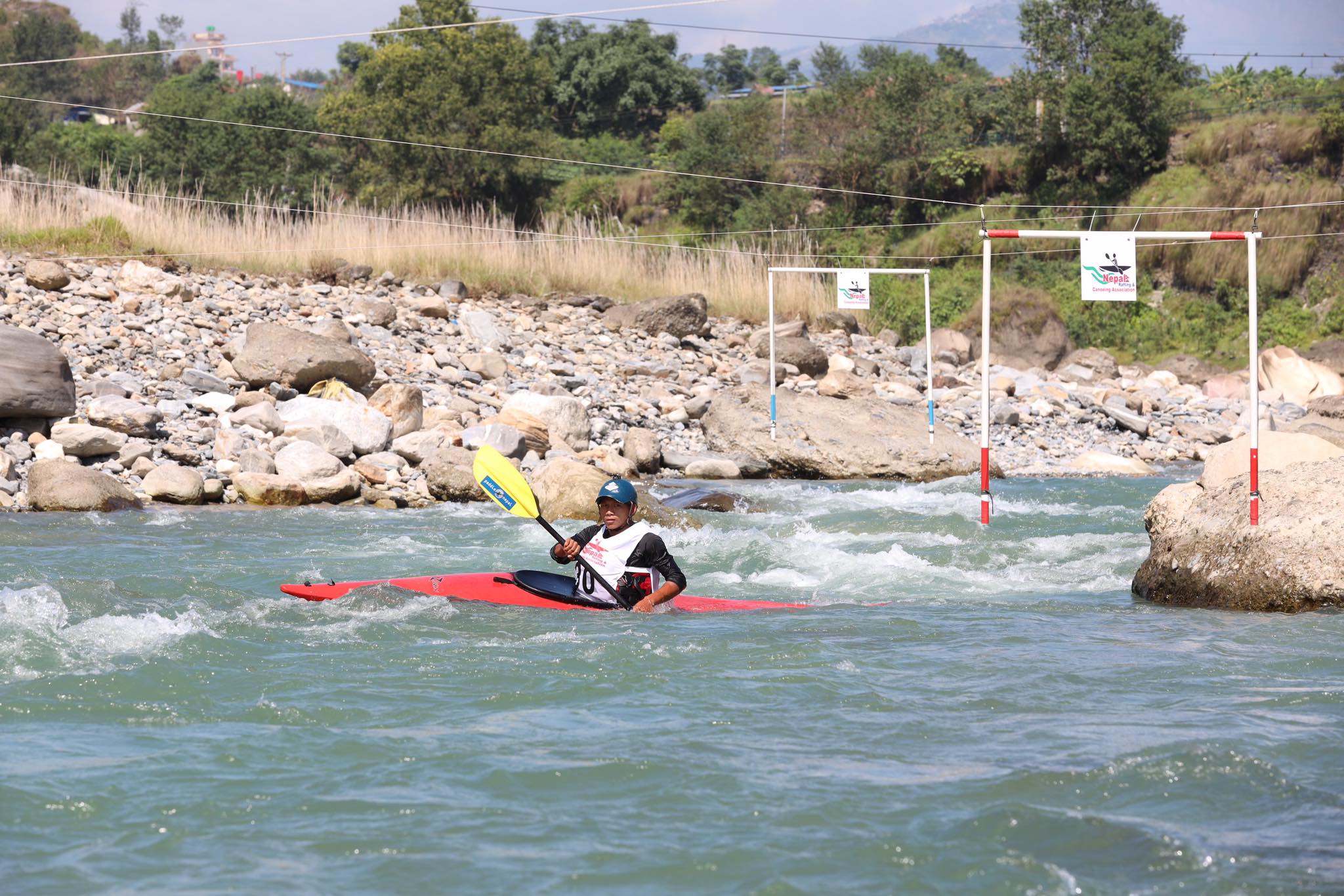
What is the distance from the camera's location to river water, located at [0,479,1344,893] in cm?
314

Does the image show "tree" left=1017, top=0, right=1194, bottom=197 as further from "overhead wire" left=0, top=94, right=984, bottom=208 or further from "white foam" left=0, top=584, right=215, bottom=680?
"white foam" left=0, top=584, right=215, bottom=680

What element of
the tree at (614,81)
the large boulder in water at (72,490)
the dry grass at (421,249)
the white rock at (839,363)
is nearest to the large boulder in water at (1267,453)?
the large boulder in water at (72,490)

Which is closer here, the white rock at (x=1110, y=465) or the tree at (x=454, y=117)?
the white rock at (x=1110, y=465)

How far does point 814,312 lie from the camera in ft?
65.6

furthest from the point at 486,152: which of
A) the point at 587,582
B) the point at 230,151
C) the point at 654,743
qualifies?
the point at 654,743

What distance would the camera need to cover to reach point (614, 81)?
3778cm

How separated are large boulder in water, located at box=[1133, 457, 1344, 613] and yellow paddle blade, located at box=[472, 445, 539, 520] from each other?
3.31 metres

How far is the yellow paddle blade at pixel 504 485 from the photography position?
7.18 metres

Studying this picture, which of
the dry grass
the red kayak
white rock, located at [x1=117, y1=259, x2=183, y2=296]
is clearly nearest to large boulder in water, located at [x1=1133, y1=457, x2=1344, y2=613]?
the red kayak

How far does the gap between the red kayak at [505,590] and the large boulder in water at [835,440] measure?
6448 mm

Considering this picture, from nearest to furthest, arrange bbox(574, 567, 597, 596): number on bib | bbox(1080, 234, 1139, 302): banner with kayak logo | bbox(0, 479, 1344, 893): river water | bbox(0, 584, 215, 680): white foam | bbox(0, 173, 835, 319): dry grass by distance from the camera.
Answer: bbox(0, 479, 1344, 893): river water < bbox(0, 584, 215, 680): white foam < bbox(574, 567, 597, 596): number on bib < bbox(1080, 234, 1139, 302): banner with kayak logo < bbox(0, 173, 835, 319): dry grass

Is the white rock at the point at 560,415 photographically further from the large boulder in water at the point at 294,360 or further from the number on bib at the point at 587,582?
the number on bib at the point at 587,582

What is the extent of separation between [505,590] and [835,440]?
7.06m

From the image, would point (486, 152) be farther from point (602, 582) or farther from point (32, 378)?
point (602, 582)
